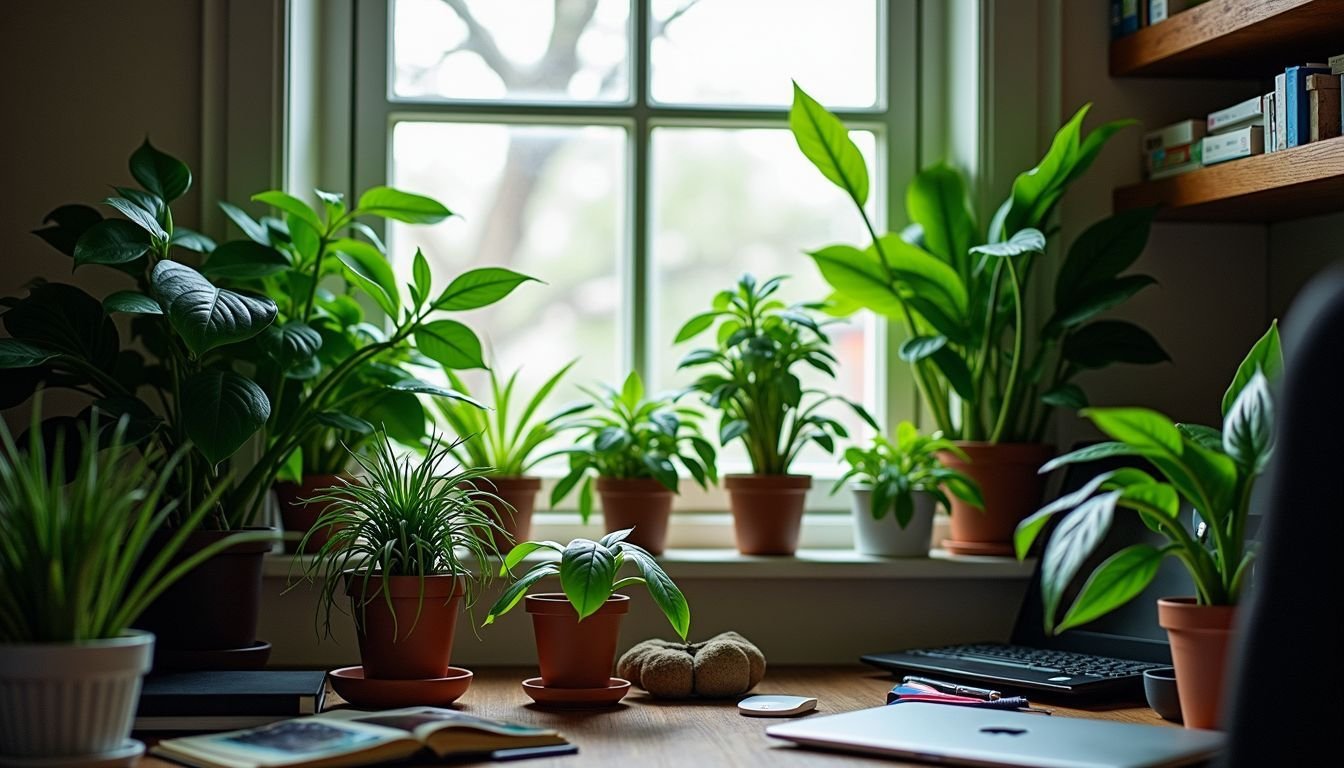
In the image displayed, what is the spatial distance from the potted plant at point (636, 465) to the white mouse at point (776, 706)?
460 millimetres

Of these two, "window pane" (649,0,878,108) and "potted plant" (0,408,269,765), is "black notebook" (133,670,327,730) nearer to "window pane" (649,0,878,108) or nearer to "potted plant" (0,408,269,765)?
"potted plant" (0,408,269,765)

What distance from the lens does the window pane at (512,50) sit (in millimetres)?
2283

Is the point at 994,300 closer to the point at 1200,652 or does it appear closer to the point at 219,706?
the point at 1200,652

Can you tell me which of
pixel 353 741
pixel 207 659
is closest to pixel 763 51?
pixel 207 659

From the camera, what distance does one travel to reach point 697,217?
2.31 meters

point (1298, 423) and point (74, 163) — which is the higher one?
point (74, 163)

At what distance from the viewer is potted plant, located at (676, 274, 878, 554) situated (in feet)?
6.77

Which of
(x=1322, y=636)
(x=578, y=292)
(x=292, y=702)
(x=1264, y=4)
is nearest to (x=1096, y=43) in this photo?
(x=1264, y=4)

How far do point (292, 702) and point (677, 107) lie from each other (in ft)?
4.15

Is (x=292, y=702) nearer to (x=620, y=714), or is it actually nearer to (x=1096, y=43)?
(x=620, y=714)

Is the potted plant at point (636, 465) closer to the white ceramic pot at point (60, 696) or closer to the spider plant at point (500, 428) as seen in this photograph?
the spider plant at point (500, 428)

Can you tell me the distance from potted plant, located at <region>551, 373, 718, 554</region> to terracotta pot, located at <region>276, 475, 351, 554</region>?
355mm

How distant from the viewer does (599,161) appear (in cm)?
230

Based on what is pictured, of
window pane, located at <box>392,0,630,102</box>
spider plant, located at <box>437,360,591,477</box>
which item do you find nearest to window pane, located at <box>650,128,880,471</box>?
window pane, located at <box>392,0,630,102</box>
